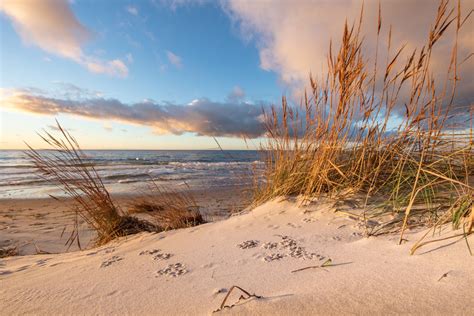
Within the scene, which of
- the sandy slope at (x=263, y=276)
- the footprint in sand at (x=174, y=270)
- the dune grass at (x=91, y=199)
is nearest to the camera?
the sandy slope at (x=263, y=276)

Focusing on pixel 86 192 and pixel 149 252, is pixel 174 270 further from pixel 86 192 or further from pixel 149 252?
pixel 86 192

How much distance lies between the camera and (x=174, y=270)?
1.42 m

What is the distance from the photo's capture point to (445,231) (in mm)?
1245

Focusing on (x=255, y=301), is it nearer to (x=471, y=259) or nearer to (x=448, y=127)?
(x=471, y=259)

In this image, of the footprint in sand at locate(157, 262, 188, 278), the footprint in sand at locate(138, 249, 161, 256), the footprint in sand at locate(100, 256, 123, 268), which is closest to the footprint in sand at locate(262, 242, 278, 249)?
the footprint in sand at locate(157, 262, 188, 278)

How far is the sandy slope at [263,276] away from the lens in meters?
0.85

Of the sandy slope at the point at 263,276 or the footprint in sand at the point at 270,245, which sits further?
the footprint in sand at the point at 270,245

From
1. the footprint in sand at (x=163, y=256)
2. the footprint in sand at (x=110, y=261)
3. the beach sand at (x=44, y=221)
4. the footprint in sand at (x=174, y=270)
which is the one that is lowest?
the beach sand at (x=44, y=221)

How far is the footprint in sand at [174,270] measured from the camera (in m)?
1.37

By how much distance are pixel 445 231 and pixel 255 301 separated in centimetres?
95

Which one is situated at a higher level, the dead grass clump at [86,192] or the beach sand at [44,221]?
the dead grass clump at [86,192]

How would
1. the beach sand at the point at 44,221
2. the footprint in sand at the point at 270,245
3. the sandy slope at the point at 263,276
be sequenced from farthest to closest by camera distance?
the beach sand at the point at 44,221
the footprint in sand at the point at 270,245
the sandy slope at the point at 263,276

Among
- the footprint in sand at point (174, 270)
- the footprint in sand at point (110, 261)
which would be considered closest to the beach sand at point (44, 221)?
the footprint in sand at point (110, 261)

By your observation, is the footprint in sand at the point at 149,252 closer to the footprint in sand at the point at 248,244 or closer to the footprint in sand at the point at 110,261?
the footprint in sand at the point at 110,261
